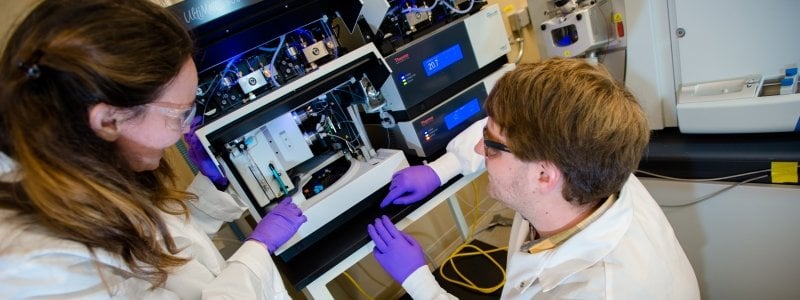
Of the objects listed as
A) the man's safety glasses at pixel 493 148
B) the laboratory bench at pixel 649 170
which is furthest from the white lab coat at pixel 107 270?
the man's safety glasses at pixel 493 148

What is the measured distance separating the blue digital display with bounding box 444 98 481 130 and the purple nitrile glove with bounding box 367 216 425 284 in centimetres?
52

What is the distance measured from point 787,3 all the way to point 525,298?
100cm

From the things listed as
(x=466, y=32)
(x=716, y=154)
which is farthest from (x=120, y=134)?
(x=716, y=154)

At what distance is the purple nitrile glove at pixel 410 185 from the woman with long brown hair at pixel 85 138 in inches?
27.2

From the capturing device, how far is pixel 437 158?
4.80 ft

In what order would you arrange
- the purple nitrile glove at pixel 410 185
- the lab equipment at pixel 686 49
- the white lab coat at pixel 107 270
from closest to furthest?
the white lab coat at pixel 107 270 → the lab equipment at pixel 686 49 → the purple nitrile glove at pixel 410 185

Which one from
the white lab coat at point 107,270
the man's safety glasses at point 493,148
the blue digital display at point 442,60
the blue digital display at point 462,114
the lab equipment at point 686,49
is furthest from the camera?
the blue digital display at point 462,114

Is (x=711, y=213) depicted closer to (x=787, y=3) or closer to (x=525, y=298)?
(x=787, y=3)

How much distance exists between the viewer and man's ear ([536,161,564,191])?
2.62 ft

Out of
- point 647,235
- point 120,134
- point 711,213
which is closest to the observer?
point 120,134

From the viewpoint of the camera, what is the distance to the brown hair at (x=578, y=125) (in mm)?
→ 746

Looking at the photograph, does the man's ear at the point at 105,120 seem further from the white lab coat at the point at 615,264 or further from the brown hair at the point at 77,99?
the white lab coat at the point at 615,264

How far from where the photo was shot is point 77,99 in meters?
0.58

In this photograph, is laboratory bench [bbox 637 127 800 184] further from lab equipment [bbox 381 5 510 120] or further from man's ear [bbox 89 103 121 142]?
man's ear [bbox 89 103 121 142]
